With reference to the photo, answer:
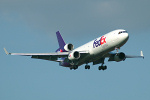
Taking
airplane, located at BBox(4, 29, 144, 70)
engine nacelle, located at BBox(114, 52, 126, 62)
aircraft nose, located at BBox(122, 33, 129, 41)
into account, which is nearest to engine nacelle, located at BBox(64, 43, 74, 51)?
airplane, located at BBox(4, 29, 144, 70)

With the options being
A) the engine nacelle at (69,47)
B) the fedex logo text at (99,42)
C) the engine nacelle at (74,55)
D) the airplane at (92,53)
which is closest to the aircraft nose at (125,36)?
the airplane at (92,53)

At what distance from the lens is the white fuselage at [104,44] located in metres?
60.5

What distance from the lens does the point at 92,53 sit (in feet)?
210

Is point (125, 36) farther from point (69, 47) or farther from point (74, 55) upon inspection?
point (69, 47)

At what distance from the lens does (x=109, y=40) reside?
61250 mm

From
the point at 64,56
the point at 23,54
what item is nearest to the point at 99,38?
the point at 64,56

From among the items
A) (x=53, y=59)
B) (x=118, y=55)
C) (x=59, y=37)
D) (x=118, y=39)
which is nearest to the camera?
(x=118, y=39)

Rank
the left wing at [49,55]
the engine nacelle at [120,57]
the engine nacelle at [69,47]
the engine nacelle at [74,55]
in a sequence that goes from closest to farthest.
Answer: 1. the engine nacelle at [74,55]
2. the left wing at [49,55]
3. the engine nacelle at [120,57]
4. the engine nacelle at [69,47]

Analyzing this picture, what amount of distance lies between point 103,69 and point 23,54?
14.8 meters

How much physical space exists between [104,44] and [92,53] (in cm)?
332

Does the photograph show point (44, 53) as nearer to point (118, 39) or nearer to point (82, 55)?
point (82, 55)

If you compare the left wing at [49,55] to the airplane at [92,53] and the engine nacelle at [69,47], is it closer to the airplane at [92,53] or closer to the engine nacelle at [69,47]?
the airplane at [92,53]

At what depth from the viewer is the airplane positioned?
200 ft

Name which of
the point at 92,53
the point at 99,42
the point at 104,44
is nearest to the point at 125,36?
the point at 104,44
